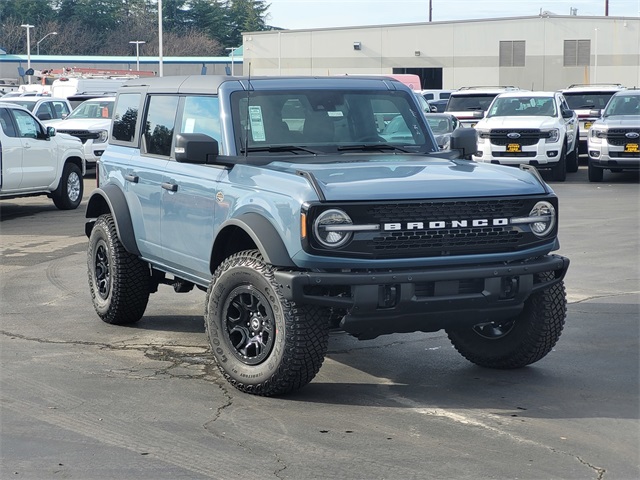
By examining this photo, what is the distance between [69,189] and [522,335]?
1303 cm

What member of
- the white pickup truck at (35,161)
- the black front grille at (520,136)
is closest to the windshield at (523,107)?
the black front grille at (520,136)

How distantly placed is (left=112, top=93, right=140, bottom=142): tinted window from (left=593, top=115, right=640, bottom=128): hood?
15.0m

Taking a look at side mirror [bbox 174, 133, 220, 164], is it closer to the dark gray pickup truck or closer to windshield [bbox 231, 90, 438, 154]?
the dark gray pickup truck

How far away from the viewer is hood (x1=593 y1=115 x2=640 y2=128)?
21.9 m

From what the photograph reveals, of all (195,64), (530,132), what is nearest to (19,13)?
(195,64)

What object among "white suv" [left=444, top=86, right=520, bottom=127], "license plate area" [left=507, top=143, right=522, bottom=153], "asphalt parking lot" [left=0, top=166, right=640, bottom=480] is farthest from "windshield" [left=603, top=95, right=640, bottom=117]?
"asphalt parking lot" [left=0, top=166, right=640, bottom=480]

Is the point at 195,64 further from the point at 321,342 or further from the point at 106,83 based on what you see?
the point at 321,342

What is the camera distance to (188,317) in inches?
363

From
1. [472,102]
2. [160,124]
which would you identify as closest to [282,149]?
[160,124]

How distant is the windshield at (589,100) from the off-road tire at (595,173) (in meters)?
6.39

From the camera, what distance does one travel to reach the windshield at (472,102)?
94.6 ft

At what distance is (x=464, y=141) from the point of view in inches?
314

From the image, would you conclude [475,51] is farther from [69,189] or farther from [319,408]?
[319,408]

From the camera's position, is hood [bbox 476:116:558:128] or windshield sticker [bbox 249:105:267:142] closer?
windshield sticker [bbox 249:105:267:142]
